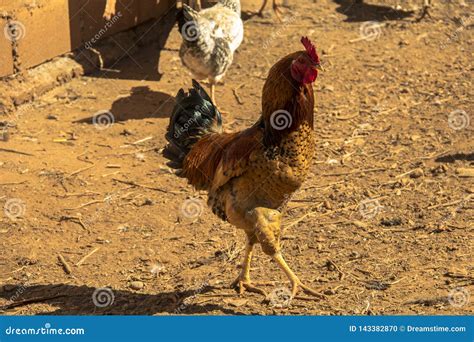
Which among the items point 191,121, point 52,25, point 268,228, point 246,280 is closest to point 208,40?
point 52,25

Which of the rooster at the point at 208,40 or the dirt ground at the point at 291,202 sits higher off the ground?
the rooster at the point at 208,40

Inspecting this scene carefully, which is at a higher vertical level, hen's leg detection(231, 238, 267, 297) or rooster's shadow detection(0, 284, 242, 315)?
hen's leg detection(231, 238, 267, 297)

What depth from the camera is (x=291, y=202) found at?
8.56 metres

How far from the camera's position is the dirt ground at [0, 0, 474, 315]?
697cm

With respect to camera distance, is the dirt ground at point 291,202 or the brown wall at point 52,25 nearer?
the dirt ground at point 291,202

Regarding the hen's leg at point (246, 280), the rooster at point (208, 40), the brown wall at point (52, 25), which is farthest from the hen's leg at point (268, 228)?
the brown wall at point (52, 25)

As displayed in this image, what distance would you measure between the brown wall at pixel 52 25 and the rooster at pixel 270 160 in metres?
4.59

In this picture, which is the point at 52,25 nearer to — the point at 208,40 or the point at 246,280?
the point at 208,40

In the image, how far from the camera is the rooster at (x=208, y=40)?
10.2 m

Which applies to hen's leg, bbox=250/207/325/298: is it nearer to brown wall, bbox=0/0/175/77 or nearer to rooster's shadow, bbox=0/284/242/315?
rooster's shadow, bbox=0/284/242/315

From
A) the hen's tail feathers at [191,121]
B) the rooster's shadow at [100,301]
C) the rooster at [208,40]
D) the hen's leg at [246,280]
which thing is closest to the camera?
the rooster's shadow at [100,301]

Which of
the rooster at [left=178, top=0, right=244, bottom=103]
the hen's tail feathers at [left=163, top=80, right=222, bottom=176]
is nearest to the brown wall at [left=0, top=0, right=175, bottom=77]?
the rooster at [left=178, top=0, right=244, bottom=103]

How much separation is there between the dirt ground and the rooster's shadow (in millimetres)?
17

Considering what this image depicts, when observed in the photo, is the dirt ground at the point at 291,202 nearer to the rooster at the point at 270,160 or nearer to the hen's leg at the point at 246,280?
the hen's leg at the point at 246,280
